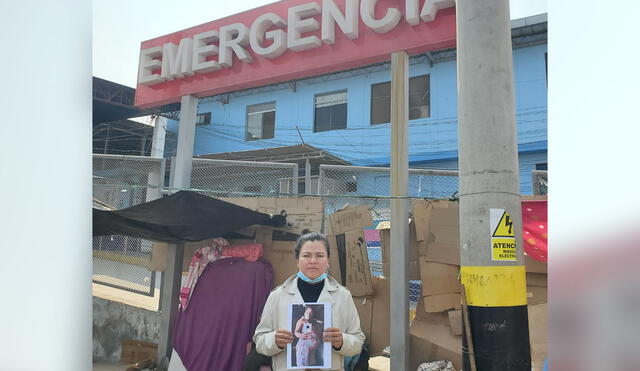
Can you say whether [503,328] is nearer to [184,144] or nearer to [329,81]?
[184,144]

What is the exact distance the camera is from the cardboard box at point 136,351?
6.86 m

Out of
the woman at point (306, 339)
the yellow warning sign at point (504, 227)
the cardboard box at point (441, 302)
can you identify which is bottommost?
the cardboard box at point (441, 302)

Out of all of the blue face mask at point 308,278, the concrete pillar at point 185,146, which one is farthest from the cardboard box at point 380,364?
the concrete pillar at point 185,146

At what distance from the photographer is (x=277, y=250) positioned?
5906mm

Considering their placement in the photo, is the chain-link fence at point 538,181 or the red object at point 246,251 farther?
the chain-link fence at point 538,181

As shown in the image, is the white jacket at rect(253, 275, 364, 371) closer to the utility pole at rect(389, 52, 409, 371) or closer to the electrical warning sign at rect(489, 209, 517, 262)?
the electrical warning sign at rect(489, 209, 517, 262)

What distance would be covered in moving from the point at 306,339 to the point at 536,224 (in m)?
2.77

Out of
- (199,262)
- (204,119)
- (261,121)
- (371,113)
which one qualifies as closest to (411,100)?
(371,113)

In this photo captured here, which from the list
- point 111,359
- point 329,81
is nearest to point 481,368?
point 111,359

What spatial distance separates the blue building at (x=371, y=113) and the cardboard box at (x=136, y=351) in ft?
30.9

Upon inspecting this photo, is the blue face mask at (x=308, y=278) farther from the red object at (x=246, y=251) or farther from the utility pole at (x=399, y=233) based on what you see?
the red object at (x=246, y=251)

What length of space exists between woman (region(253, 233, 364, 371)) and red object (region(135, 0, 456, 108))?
3113 millimetres
